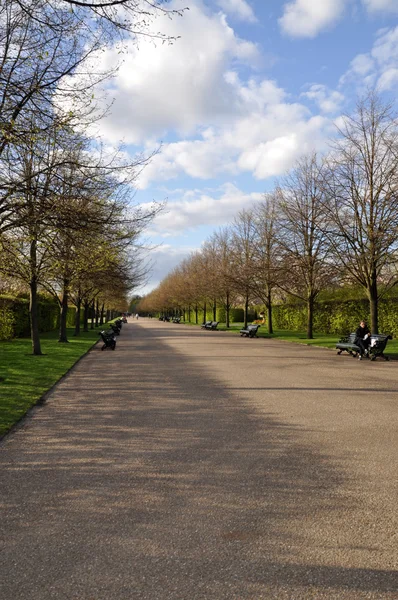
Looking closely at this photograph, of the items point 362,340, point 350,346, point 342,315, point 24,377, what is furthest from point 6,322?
point 342,315

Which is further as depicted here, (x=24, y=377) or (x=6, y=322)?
(x=6, y=322)

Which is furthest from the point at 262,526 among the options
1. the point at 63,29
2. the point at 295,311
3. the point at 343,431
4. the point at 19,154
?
the point at 295,311

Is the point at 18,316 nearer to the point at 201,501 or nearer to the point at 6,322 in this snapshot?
the point at 6,322

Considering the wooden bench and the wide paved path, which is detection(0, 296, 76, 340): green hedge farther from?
the wide paved path

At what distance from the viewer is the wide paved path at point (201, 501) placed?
2800 mm

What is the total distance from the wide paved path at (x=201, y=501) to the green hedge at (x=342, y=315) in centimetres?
1886

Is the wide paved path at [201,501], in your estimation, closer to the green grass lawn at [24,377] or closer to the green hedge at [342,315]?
the green grass lawn at [24,377]

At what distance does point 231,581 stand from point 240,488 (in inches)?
57.6

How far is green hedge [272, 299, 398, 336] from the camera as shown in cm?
2592

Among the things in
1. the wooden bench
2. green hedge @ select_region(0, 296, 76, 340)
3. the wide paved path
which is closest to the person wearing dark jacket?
the wooden bench

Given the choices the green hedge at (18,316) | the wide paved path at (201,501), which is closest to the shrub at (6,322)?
the green hedge at (18,316)

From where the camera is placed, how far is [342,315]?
30.2 metres

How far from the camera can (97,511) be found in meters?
3.76

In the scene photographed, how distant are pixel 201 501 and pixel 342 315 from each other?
90.9ft
